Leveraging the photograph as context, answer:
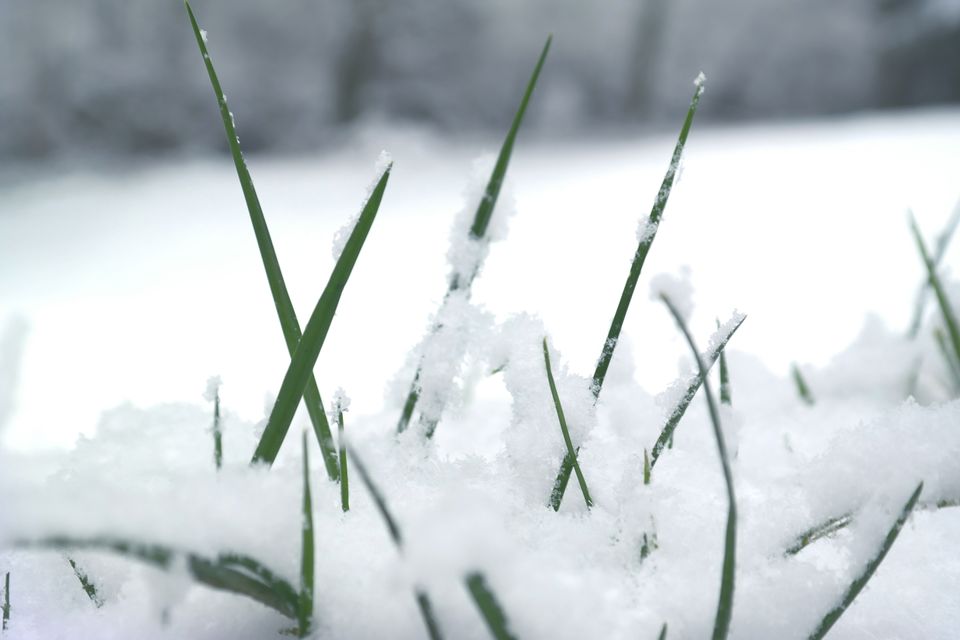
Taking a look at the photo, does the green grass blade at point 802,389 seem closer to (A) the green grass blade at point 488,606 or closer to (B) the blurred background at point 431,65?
(A) the green grass blade at point 488,606

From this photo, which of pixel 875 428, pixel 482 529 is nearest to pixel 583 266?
pixel 875 428

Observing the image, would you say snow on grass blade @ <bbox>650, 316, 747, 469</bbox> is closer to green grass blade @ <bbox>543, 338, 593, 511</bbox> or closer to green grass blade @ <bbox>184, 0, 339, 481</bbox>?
green grass blade @ <bbox>543, 338, 593, 511</bbox>

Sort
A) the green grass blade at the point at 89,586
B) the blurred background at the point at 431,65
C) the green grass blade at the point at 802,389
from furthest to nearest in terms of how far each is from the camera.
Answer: the blurred background at the point at 431,65, the green grass blade at the point at 802,389, the green grass blade at the point at 89,586

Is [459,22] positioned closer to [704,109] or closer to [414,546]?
[704,109]

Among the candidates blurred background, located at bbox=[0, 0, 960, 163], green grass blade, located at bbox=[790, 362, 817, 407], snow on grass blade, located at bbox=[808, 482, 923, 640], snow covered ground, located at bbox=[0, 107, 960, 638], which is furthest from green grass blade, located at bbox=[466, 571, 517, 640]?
blurred background, located at bbox=[0, 0, 960, 163]

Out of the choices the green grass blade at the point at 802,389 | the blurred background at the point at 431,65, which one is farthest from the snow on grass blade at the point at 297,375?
the blurred background at the point at 431,65

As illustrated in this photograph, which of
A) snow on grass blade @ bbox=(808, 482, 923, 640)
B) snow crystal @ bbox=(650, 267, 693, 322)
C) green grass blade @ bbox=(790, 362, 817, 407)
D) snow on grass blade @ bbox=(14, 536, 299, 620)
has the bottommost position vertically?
snow on grass blade @ bbox=(808, 482, 923, 640)
